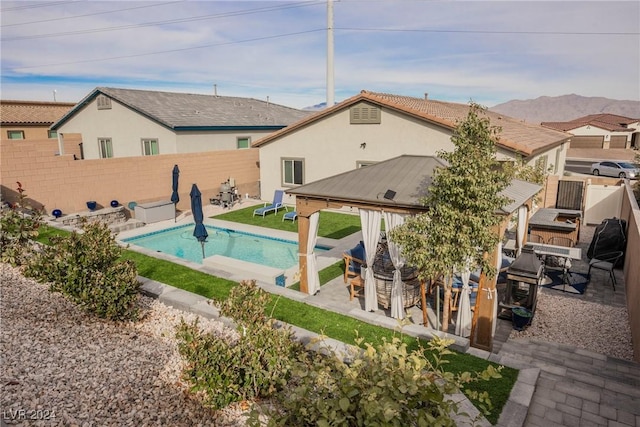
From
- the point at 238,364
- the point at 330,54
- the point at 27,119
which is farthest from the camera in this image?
the point at 27,119

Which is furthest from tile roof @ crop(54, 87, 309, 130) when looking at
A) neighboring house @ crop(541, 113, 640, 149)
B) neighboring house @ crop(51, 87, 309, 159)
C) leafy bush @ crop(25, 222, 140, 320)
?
neighboring house @ crop(541, 113, 640, 149)

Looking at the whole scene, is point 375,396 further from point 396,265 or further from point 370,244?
point 370,244

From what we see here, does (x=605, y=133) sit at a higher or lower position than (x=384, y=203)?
higher

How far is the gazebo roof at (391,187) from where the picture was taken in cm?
948

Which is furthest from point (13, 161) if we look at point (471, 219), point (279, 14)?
point (279, 14)

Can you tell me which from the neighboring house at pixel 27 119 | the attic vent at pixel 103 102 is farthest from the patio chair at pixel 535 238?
the neighboring house at pixel 27 119

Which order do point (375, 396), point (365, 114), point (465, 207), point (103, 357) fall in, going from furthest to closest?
1. point (365, 114)
2. point (465, 207)
3. point (103, 357)
4. point (375, 396)

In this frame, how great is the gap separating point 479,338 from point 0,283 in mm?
11508

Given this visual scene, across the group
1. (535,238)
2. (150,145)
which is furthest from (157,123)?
(535,238)

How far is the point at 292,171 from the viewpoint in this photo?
23953 mm

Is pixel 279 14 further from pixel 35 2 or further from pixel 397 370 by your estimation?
pixel 397 370

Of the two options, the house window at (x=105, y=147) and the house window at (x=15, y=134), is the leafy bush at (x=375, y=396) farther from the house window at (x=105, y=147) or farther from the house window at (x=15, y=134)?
the house window at (x=15, y=134)

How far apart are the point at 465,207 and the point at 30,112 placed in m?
43.7

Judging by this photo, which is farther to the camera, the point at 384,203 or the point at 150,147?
the point at 150,147
